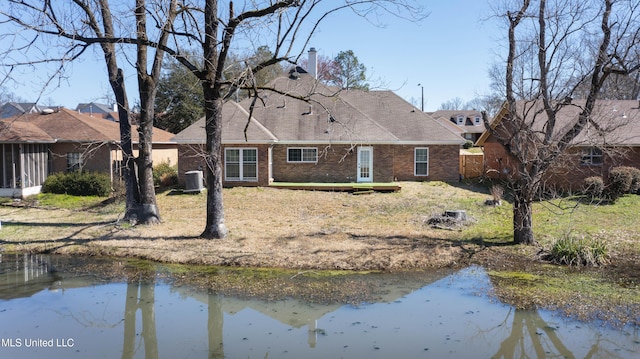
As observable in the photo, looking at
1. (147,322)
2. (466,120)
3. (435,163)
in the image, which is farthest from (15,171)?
(466,120)

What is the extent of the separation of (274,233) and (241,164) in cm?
926

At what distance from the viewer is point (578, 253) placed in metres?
12.4

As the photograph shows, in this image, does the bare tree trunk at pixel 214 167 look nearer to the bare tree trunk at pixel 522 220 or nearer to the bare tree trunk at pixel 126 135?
the bare tree trunk at pixel 126 135

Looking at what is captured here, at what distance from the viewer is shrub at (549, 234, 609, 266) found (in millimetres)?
12352

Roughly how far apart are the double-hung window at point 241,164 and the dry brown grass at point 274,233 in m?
2.30

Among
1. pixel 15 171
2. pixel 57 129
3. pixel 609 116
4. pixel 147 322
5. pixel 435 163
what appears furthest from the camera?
pixel 435 163

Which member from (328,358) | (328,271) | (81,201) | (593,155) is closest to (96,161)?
(81,201)

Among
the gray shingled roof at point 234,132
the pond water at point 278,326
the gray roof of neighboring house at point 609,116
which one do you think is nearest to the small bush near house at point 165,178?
the gray shingled roof at point 234,132

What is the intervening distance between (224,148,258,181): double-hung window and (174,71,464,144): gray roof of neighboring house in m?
0.73

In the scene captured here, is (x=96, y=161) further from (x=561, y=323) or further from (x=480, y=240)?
(x=561, y=323)

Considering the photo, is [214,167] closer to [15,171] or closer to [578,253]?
[578,253]

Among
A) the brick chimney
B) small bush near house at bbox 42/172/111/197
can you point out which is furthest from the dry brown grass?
the brick chimney

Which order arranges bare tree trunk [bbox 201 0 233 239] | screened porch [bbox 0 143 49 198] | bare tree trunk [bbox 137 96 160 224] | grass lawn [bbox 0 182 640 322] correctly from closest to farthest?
grass lawn [bbox 0 182 640 322]
bare tree trunk [bbox 201 0 233 239]
bare tree trunk [bbox 137 96 160 224]
screened porch [bbox 0 143 49 198]

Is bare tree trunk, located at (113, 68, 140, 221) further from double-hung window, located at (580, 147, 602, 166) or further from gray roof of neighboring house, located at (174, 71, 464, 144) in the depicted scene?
double-hung window, located at (580, 147, 602, 166)
